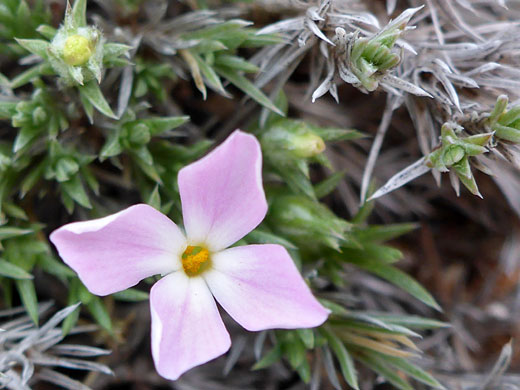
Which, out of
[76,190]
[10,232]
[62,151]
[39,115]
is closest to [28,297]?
[10,232]

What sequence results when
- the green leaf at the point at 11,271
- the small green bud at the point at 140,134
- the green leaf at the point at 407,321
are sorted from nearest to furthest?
1. the green leaf at the point at 11,271
2. the small green bud at the point at 140,134
3. the green leaf at the point at 407,321

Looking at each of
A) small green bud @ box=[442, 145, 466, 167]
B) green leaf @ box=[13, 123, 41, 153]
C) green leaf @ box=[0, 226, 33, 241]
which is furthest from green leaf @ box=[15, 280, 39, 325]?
small green bud @ box=[442, 145, 466, 167]

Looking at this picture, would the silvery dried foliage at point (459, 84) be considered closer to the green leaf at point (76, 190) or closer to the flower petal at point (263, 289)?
the flower petal at point (263, 289)

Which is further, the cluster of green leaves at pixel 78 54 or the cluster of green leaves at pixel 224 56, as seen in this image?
the cluster of green leaves at pixel 224 56

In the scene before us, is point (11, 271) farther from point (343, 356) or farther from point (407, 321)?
point (407, 321)

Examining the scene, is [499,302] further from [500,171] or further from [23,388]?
[23,388]

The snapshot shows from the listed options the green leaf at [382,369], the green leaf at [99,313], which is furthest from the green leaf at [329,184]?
the green leaf at [99,313]

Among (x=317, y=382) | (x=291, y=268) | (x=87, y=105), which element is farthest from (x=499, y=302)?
(x=87, y=105)
